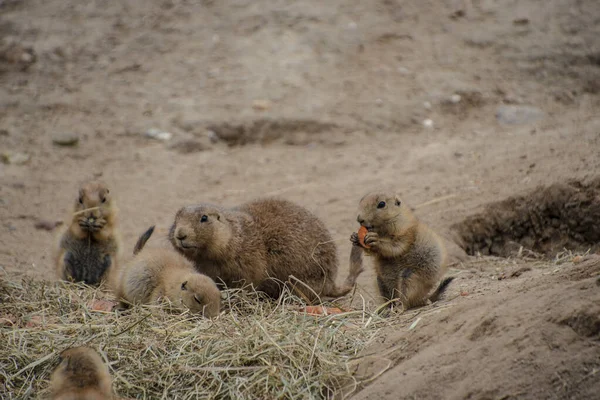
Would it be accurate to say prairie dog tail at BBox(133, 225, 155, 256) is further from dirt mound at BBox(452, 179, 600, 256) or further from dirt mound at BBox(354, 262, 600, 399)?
dirt mound at BBox(452, 179, 600, 256)

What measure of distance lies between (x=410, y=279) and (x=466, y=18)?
24.1ft

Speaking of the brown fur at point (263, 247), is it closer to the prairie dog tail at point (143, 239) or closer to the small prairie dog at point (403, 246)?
the prairie dog tail at point (143, 239)

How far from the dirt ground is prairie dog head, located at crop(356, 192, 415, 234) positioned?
2.14ft

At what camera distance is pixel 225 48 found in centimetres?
1152

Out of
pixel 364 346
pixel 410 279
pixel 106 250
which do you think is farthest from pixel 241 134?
pixel 364 346

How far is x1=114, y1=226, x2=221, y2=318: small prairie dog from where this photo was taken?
17.5 feet

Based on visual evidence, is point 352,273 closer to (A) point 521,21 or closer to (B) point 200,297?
(B) point 200,297

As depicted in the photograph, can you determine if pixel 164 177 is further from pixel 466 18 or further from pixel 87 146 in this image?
pixel 466 18

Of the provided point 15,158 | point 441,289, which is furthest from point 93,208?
point 15,158

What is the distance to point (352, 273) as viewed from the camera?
6.17 meters

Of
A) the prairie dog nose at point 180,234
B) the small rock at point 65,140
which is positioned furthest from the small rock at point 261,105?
the prairie dog nose at point 180,234

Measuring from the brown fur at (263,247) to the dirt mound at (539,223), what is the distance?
1.64 meters

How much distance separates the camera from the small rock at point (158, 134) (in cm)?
1023

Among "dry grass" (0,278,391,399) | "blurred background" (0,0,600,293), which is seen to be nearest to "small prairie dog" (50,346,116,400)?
"dry grass" (0,278,391,399)
